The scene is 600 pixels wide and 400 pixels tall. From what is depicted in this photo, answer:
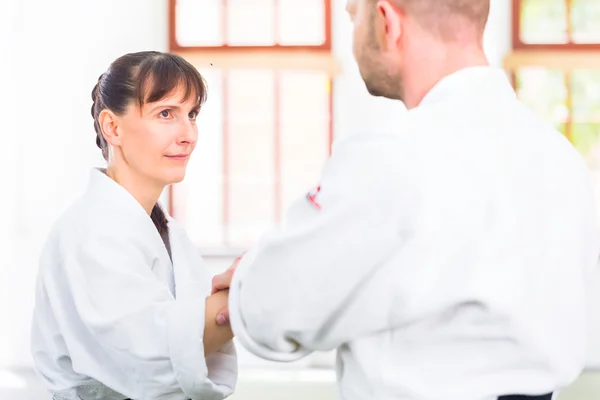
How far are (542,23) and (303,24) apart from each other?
3.52 feet

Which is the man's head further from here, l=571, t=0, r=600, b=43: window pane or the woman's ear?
l=571, t=0, r=600, b=43: window pane

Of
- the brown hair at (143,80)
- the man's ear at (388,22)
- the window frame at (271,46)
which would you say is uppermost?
the window frame at (271,46)

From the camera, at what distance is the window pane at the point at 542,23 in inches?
150

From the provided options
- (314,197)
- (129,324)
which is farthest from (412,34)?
(129,324)

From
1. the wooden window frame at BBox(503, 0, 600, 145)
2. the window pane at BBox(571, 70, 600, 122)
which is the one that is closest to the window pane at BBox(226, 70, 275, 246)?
the wooden window frame at BBox(503, 0, 600, 145)

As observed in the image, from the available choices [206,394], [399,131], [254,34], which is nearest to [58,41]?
[254,34]

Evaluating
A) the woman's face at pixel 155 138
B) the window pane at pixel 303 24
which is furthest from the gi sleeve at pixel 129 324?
the window pane at pixel 303 24

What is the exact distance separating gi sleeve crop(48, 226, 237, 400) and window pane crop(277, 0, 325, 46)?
2.54 metres

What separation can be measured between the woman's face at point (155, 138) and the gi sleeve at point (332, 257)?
1.43 feet

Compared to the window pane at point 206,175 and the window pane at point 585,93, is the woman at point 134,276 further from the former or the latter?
the window pane at point 585,93

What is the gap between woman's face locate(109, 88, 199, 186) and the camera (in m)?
1.54

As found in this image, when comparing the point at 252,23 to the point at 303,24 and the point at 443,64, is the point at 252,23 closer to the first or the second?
the point at 303,24

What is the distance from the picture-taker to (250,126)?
395 cm

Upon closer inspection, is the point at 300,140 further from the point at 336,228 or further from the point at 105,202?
the point at 336,228
